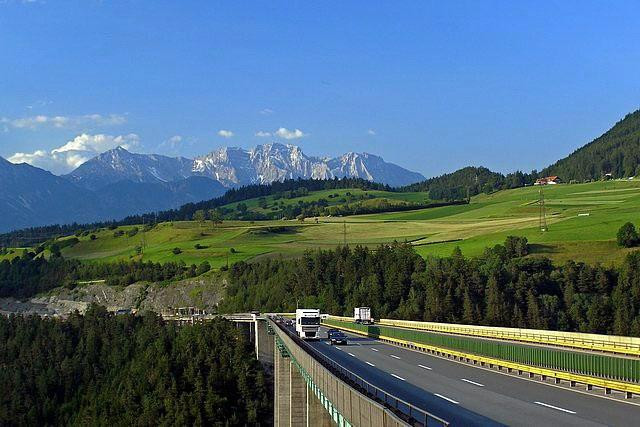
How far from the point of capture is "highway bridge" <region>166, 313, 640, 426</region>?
1091 inches

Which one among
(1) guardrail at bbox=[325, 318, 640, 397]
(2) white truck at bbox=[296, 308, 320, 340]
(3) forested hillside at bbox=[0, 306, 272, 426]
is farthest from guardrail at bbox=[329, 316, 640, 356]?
(3) forested hillside at bbox=[0, 306, 272, 426]

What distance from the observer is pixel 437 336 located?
67.6 m

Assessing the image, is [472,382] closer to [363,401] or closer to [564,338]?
[363,401]

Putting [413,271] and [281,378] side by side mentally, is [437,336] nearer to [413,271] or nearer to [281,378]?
[281,378]

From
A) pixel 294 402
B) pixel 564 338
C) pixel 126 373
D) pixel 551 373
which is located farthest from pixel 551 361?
pixel 126 373

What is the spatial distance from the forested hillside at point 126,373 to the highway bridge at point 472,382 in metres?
45.3

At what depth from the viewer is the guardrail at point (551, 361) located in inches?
1368

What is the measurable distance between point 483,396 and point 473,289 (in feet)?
359

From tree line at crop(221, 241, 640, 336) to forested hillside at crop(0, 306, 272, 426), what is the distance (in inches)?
1202

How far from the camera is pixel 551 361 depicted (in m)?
42.8

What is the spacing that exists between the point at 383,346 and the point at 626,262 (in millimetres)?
72469

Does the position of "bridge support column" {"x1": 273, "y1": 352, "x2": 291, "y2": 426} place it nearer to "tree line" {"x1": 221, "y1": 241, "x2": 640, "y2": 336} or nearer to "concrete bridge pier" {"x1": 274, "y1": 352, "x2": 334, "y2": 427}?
"concrete bridge pier" {"x1": 274, "y1": 352, "x2": 334, "y2": 427}

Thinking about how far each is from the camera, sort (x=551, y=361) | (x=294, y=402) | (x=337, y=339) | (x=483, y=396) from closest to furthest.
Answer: (x=483, y=396) < (x=551, y=361) < (x=294, y=402) < (x=337, y=339)

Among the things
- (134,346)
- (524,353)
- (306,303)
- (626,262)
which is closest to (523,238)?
(626,262)
